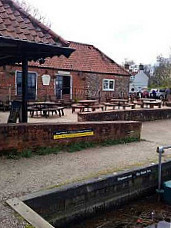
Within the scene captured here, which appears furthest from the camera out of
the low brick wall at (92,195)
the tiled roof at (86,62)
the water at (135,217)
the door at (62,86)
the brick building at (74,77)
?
the tiled roof at (86,62)

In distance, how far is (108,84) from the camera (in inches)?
1024

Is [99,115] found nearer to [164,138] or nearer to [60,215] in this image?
[164,138]

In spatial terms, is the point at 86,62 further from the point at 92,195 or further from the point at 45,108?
the point at 92,195

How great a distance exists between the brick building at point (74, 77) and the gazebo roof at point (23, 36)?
36.4 feet

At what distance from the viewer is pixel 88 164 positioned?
262 inches

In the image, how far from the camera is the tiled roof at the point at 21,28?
6547 mm

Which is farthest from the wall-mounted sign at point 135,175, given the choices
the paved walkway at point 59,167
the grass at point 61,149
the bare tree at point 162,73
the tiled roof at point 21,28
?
the bare tree at point 162,73

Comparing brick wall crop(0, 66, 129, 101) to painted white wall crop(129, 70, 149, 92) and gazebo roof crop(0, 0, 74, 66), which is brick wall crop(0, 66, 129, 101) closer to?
gazebo roof crop(0, 0, 74, 66)

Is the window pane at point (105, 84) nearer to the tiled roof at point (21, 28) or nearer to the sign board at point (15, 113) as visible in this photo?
the sign board at point (15, 113)

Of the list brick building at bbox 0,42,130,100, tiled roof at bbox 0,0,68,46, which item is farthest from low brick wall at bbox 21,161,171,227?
brick building at bbox 0,42,130,100

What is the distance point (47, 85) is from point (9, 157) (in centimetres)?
1509

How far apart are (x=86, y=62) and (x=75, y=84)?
9.97 ft

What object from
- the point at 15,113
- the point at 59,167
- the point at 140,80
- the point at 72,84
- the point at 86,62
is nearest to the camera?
the point at 59,167

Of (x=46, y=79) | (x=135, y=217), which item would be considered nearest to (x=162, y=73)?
(x=46, y=79)
